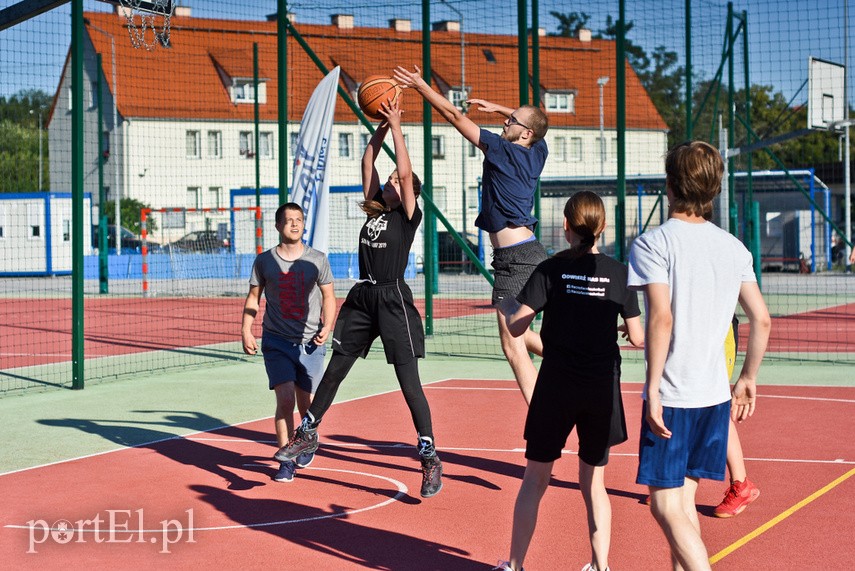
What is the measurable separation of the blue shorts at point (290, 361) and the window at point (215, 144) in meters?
31.8

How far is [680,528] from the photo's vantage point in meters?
4.09

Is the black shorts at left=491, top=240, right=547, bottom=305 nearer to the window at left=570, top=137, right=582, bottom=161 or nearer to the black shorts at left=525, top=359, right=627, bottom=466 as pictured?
the black shorts at left=525, top=359, right=627, bottom=466

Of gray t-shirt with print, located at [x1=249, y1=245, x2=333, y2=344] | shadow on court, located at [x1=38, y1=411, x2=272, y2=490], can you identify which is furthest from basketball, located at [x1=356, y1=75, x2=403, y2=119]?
shadow on court, located at [x1=38, y1=411, x2=272, y2=490]

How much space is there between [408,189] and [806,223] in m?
33.0

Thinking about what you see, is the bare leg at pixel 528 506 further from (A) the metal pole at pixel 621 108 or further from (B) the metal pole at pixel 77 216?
(A) the metal pole at pixel 621 108

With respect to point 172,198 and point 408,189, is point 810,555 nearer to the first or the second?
point 408,189

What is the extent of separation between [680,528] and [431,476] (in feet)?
8.71

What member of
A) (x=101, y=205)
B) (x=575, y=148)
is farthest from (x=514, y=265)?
(x=575, y=148)

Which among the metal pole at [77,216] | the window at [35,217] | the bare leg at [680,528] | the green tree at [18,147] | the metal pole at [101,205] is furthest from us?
the window at [35,217]

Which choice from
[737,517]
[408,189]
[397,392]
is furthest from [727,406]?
[397,392]

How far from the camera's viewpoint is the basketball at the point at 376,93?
23.2 ft

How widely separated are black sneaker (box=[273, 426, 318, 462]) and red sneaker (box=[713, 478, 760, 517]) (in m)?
2.37

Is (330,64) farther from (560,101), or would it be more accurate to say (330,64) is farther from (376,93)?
(376,93)

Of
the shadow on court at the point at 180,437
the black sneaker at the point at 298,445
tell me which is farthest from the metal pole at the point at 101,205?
the black sneaker at the point at 298,445
